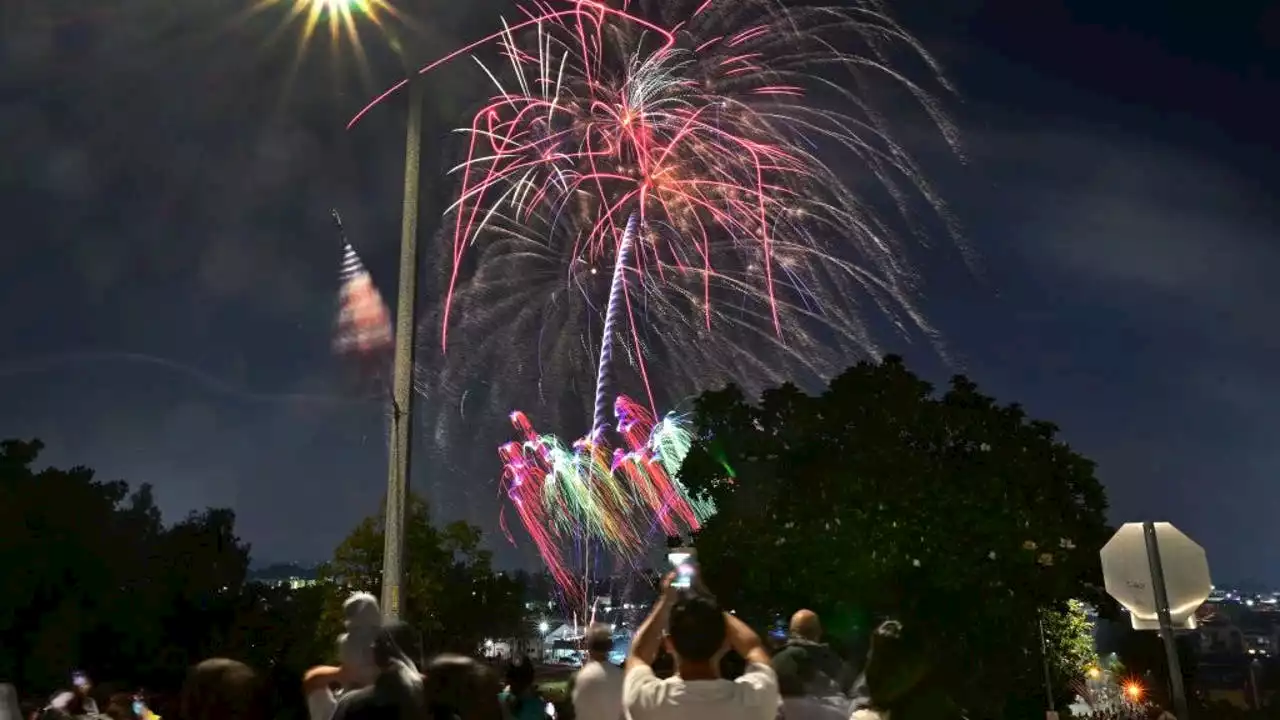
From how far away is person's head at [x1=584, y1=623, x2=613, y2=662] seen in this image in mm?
6749

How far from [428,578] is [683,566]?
41297 mm

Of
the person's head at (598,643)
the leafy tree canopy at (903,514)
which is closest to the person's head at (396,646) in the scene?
the person's head at (598,643)

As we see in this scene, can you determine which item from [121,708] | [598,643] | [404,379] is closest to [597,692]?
[598,643]

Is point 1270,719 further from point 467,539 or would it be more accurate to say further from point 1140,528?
point 467,539

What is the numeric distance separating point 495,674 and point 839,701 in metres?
2.03

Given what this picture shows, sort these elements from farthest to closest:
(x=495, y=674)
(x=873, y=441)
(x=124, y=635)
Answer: (x=124, y=635) → (x=873, y=441) → (x=495, y=674)

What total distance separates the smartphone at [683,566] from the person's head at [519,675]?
2.62 metres

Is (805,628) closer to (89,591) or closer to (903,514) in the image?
(903,514)

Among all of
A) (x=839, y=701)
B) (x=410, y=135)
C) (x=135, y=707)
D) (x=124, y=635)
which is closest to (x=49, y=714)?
(x=135, y=707)

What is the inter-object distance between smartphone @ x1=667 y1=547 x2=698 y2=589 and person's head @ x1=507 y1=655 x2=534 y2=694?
2.62 m

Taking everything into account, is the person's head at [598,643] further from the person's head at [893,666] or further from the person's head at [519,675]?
the person's head at [893,666]

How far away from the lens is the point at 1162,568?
7.44 metres

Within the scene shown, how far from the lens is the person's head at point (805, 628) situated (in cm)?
637

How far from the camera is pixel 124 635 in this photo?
42.8 metres
